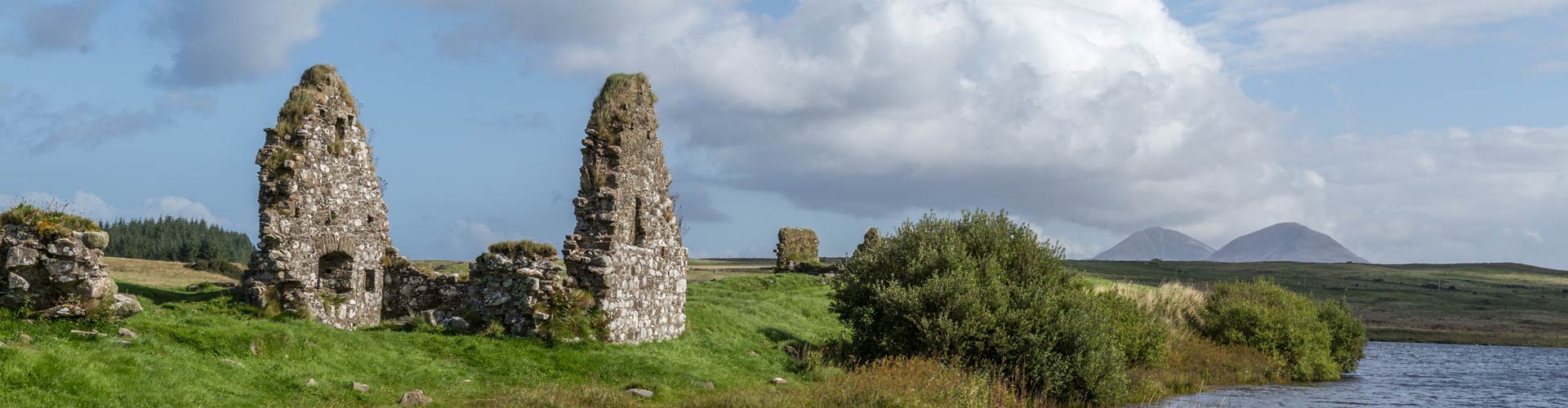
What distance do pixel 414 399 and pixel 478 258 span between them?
27.1 ft

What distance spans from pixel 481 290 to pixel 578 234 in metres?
3.05

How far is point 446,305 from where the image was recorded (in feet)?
107

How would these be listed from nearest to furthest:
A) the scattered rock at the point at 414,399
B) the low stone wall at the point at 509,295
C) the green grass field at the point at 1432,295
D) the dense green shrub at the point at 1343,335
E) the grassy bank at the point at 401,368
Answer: the grassy bank at the point at 401,368
the scattered rock at the point at 414,399
the low stone wall at the point at 509,295
the dense green shrub at the point at 1343,335
the green grass field at the point at 1432,295

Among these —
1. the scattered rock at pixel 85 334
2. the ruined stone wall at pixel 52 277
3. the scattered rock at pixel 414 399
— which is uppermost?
the ruined stone wall at pixel 52 277

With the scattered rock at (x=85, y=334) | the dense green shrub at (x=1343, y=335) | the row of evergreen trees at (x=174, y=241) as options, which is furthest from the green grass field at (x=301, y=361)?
the row of evergreen trees at (x=174, y=241)

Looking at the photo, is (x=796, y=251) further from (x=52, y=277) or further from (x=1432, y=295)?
(x=1432, y=295)

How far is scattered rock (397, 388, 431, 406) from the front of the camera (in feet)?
68.4

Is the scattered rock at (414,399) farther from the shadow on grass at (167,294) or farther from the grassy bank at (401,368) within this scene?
the shadow on grass at (167,294)

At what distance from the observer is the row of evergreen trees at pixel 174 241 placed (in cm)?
10000

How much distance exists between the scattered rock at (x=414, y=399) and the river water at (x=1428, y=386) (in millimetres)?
21378

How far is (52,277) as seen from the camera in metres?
21.5

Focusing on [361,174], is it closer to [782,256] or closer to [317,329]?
[317,329]

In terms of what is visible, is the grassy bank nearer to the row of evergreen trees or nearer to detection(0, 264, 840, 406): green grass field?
detection(0, 264, 840, 406): green grass field

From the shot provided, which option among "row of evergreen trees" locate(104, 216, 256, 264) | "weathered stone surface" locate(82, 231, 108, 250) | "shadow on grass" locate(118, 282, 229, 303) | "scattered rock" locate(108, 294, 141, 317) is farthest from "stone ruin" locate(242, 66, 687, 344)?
"row of evergreen trees" locate(104, 216, 256, 264)
